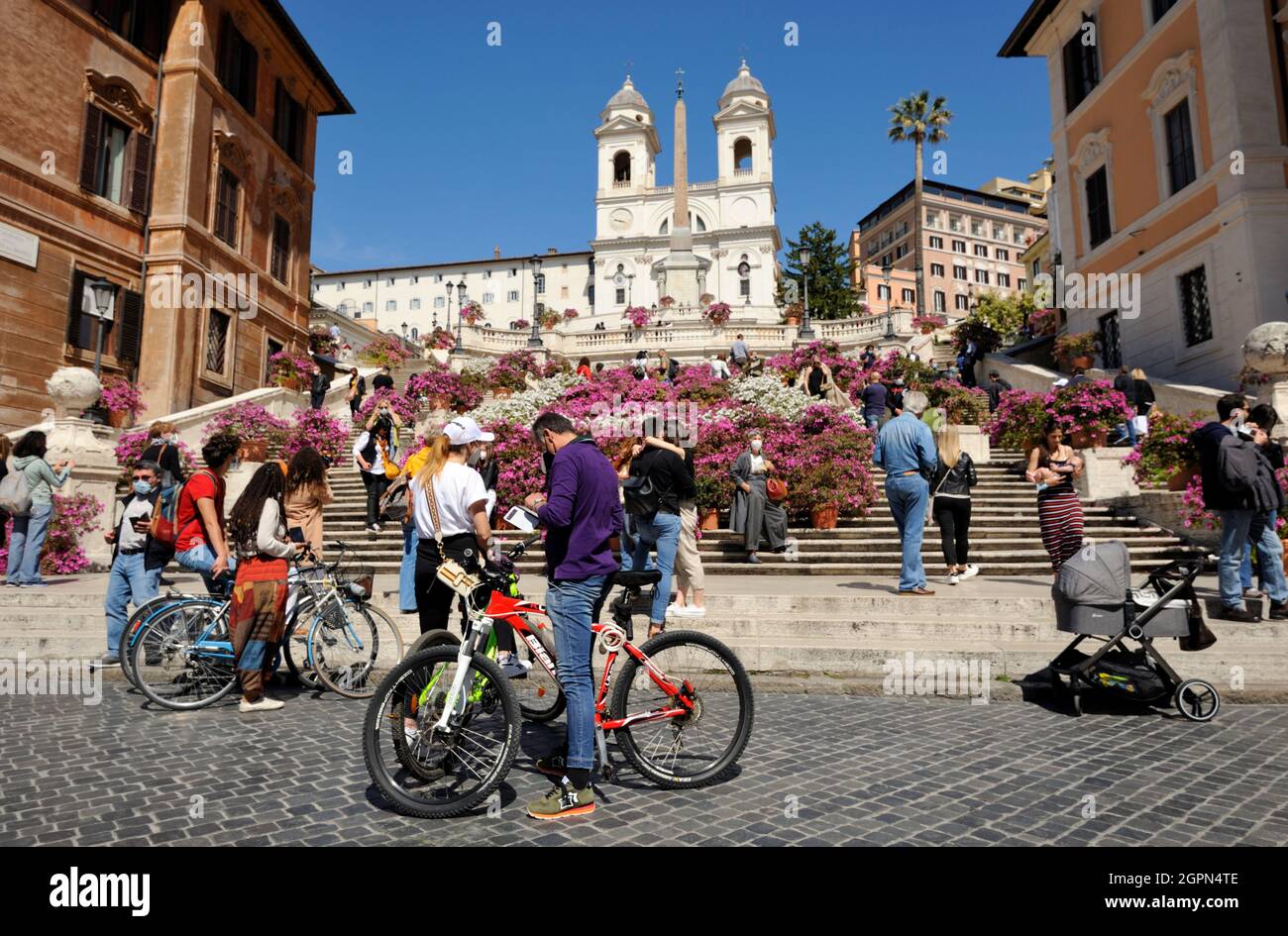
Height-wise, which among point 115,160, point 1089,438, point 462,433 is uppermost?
point 115,160

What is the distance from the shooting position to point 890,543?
1096 centimetres

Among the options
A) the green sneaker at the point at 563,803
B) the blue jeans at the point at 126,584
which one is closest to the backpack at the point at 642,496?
the green sneaker at the point at 563,803

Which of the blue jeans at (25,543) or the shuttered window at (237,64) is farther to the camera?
the shuttered window at (237,64)

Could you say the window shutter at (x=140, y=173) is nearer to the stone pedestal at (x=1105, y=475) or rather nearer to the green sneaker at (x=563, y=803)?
the green sneaker at (x=563, y=803)

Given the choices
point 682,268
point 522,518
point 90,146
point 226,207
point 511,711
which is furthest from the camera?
point 682,268

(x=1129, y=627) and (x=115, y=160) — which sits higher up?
(x=115, y=160)

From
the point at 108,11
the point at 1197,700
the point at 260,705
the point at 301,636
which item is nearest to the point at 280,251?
the point at 108,11

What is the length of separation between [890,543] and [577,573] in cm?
827

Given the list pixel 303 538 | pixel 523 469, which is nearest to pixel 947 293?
pixel 523 469

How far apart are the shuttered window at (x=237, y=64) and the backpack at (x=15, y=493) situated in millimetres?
17910

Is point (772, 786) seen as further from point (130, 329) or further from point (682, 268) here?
point (682, 268)

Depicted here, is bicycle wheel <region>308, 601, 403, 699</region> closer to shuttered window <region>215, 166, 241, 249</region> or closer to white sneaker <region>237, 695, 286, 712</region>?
white sneaker <region>237, 695, 286, 712</region>

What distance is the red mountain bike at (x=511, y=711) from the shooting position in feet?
11.9

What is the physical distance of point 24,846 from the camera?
308 centimetres
